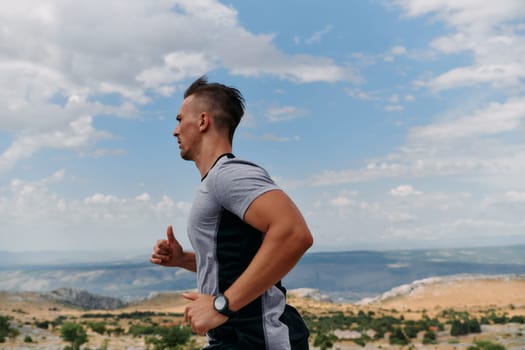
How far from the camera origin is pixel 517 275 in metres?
89.5

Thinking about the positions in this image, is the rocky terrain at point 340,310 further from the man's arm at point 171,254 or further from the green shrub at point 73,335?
the man's arm at point 171,254

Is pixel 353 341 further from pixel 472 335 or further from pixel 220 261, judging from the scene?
pixel 220 261

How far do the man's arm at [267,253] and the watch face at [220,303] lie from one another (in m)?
0.02

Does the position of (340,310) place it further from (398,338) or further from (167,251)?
(167,251)

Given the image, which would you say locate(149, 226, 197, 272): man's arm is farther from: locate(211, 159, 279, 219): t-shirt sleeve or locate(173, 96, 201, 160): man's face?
locate(211, 159, 279, 219): t-shirt sleeve

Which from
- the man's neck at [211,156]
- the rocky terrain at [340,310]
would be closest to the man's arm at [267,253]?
the man's neck at [211,156]

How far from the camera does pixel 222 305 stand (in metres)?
2.31

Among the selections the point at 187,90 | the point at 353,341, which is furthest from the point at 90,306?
the point at 187,90

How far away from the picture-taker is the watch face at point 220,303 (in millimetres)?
2311

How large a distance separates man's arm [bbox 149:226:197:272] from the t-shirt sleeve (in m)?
0.73

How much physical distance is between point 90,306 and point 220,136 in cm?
8030

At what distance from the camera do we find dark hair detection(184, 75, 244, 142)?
8.89ft

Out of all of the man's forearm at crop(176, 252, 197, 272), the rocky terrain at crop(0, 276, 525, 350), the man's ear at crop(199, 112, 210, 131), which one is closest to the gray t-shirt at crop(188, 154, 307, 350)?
the man's ear at crop(199, 112, 210, 131)

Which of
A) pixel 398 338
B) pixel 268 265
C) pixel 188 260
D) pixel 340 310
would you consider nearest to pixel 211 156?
pixel 268 265
